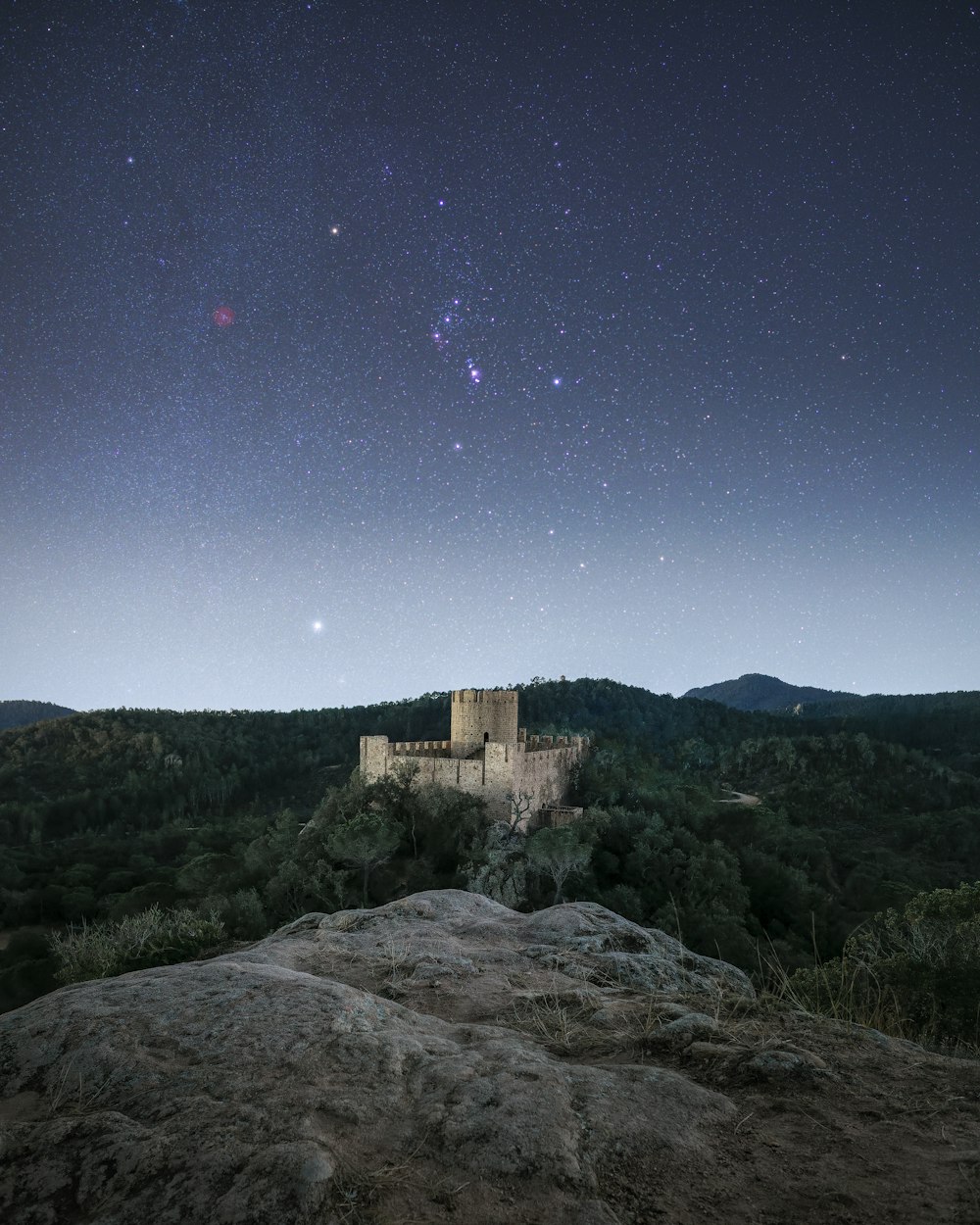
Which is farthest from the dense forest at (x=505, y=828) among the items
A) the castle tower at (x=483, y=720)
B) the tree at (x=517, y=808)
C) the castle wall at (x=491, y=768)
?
the castle tower at (x=483, y=720)

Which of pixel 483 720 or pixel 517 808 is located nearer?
pixel 517 808

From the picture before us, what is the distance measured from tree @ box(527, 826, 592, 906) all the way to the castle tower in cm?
756

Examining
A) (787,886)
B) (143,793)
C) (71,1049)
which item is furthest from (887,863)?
(143,793)

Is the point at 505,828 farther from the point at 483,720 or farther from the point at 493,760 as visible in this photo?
the point at 483,720

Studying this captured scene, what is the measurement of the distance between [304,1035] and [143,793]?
103 metres

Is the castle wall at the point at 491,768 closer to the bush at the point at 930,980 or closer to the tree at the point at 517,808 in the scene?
the tree at the point at 517,808

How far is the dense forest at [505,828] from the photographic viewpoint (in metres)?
31.8

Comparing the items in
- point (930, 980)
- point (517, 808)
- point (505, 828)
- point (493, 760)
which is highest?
point (493, 760)

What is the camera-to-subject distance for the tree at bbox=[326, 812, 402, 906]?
31281 mm

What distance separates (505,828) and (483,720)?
22.9ft

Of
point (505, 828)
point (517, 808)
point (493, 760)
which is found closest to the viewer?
point (505, 828)

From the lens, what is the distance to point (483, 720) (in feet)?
129

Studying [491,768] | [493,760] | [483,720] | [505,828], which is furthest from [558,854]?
[483,720]

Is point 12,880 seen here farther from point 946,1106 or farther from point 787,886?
point 946,1106
